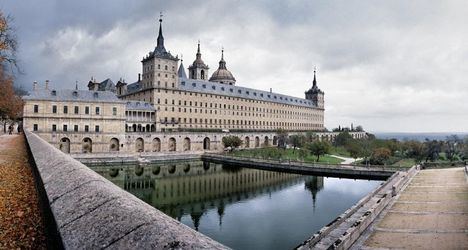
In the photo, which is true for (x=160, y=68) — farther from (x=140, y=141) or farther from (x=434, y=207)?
(x=434, y=207)

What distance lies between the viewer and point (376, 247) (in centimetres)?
1216

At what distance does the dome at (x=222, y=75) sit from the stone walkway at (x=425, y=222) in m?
80.5

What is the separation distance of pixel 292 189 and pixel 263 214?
37.8 feet

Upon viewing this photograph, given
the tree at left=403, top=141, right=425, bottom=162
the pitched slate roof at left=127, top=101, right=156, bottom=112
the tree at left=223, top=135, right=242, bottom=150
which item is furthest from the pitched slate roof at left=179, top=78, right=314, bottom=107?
the tree at left=403, top=141, right=425, bottom=162

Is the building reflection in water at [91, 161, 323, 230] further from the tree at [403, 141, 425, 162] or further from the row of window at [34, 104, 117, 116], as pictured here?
the tree at [403, 141, 425, 162]

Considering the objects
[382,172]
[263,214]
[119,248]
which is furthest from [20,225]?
[382,172]

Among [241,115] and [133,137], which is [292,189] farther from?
[241,115]

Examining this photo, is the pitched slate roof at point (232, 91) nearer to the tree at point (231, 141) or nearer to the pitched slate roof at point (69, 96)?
the tree at point (231, 141)

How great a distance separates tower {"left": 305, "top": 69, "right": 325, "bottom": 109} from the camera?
128500 mm

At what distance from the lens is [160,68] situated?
235 ft

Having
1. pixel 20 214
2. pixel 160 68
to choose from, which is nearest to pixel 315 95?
pixel 160 68

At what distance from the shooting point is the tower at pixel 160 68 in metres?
71.3

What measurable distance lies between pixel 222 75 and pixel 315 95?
43116 mm

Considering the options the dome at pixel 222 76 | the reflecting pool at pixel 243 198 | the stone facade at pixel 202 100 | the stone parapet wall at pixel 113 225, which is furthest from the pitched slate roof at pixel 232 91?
the stone parapet wall at pixel 113 225
